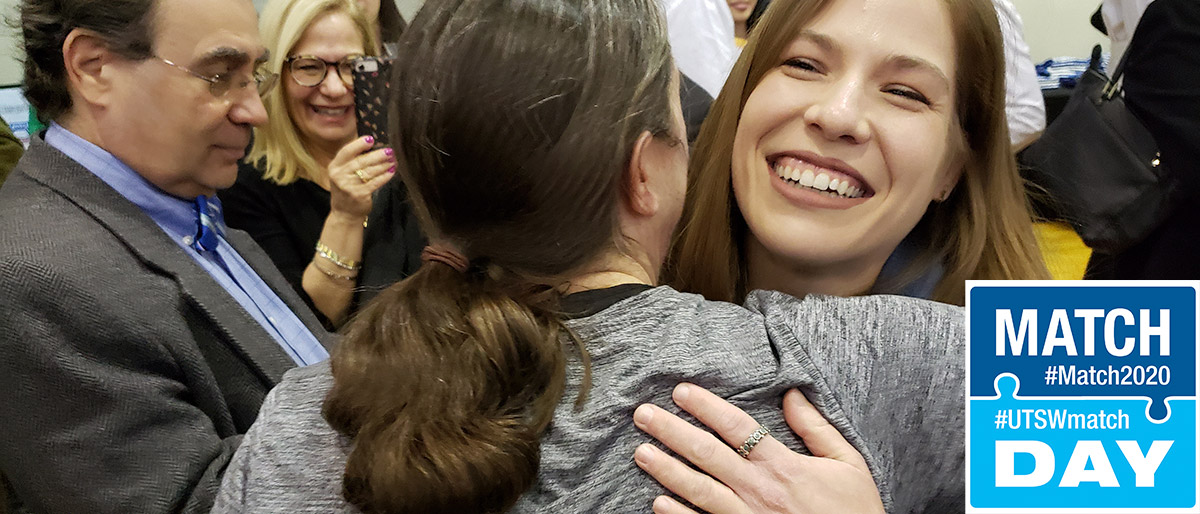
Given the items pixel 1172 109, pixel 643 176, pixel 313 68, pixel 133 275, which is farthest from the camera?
pixel 313 68

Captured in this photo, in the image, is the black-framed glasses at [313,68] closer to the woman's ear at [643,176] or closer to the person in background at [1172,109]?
the woman's ear at [643,176]

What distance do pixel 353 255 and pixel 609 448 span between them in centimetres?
137

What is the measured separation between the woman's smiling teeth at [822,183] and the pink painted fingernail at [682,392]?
1.68 ft

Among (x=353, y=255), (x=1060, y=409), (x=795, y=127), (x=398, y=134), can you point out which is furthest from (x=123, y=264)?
(x=1060, y=409)

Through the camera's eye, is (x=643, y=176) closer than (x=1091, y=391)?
Yes

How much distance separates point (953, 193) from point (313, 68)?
1613 mm

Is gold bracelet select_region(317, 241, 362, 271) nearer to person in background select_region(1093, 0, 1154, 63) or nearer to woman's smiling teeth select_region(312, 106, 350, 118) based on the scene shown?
woman's smiling teeth select_region(312, 106, 350, 118)

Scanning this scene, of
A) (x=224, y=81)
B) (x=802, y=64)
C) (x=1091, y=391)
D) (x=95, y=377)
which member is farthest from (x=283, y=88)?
(x=1091, y=391)

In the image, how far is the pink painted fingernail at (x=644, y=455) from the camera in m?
0.73

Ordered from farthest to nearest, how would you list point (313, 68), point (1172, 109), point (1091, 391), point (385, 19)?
point (385, 19) → point (313, 68) → point (1172, 109) → point (1091, 391)

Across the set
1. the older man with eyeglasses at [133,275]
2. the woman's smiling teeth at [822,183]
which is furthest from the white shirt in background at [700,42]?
the woman's smiling teeth at [822,183]

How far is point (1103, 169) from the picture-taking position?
1554 mm

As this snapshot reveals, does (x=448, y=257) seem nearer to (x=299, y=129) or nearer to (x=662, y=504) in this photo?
(x=662, y=504)

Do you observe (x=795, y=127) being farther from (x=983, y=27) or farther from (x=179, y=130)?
(x=179, y=130)
